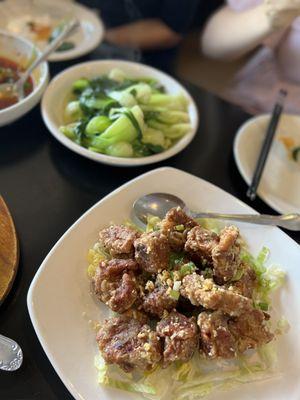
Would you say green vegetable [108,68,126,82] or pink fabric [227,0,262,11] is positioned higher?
pink fabric [227,0,262,11]

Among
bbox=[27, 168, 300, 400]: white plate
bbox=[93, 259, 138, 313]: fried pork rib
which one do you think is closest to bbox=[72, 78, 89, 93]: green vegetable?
bbox=[27, 168, 300, 400]: white plate

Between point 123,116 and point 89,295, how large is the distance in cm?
56

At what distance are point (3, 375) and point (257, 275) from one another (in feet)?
1.99

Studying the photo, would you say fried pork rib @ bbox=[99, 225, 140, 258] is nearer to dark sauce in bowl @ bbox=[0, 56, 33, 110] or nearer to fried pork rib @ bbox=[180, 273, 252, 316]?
fried pork rib @ bbox=[180, 273, 252, 316]

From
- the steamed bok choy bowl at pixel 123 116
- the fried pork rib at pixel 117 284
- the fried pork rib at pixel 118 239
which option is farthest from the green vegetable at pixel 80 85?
the fried pork rib at pixel 117 284

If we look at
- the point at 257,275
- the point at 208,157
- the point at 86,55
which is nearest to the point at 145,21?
the point at 86,55

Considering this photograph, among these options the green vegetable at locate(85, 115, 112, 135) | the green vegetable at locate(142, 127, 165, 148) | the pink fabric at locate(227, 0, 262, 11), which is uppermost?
the pink fabric at locate(227, 0, 262, 11)

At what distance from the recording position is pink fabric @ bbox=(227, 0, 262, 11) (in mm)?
1805

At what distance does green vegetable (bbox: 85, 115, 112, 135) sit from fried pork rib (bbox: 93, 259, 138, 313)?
479 millimetres

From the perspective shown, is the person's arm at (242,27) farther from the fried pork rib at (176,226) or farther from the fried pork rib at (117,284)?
the fried pork rib at (117,284)

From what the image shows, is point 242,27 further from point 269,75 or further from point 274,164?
point 274,164

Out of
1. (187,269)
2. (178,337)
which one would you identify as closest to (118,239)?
(187,269)

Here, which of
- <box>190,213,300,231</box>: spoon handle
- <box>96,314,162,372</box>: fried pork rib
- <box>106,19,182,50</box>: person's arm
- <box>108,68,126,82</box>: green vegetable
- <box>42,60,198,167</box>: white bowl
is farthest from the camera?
<box>106,19,182,50</box>: person's arm

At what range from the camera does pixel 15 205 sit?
1215 mm
